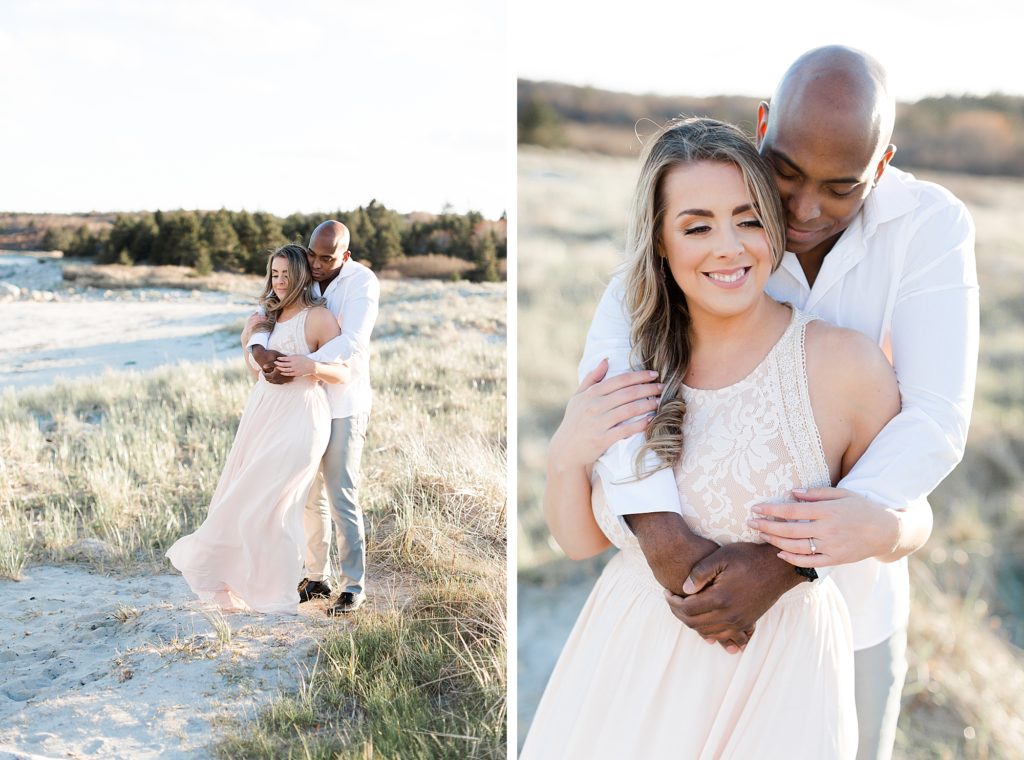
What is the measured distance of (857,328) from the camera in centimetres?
176

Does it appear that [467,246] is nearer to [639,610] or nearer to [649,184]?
[649,184]

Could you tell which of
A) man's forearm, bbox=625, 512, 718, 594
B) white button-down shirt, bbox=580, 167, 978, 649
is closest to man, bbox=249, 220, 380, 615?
white button-down shirt, bbox=580, 167, 978, 649

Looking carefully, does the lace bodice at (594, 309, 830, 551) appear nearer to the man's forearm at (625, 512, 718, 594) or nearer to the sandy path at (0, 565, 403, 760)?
the man's forearm at (625, 512, 718, 594)

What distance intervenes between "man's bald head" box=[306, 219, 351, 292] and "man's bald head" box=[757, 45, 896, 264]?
63.2 inches

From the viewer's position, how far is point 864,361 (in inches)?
62.1

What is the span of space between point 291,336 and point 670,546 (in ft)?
5.77

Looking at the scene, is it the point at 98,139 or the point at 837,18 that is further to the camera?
the point at 837,18

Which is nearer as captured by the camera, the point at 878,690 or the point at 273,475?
the point at 878,690

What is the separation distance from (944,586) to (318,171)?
317 cm

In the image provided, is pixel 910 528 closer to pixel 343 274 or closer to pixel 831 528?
pixel 831 528

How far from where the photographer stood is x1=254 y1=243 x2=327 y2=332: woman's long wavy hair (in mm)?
2967

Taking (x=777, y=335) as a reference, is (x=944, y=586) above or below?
below

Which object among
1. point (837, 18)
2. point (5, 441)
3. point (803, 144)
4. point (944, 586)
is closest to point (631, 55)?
point (837, 18)

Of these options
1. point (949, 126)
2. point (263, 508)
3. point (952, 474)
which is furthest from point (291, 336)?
point (949, 126)
